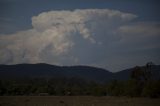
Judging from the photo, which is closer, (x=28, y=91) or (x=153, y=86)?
(x=153, y=86)

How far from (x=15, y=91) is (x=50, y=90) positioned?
11.7 metres

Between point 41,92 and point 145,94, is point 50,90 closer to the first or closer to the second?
point 41,92

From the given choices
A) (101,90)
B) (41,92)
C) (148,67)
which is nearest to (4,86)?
(41,92)

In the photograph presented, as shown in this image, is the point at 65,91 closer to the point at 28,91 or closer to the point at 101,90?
the point at 28,91

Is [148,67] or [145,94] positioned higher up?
[148,67]

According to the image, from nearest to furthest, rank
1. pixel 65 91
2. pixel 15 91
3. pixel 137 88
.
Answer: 1. pixel 137 88
2. pixel 15 91
3. pixel 65 91

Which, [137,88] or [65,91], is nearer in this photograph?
[137,88]

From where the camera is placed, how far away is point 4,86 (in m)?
103

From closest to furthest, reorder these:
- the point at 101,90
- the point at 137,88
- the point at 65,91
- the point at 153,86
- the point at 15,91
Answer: the point at 153,86
the point at 137,88
the point at 101,90
the point at 15,91
the point at 65,91

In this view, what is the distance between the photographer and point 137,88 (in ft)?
255

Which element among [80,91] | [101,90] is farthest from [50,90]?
[101,90]

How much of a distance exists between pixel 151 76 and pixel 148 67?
2.40 metres

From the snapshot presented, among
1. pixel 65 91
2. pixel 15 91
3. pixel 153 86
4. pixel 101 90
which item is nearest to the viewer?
A: pixel 153 86

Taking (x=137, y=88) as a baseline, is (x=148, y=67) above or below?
above
